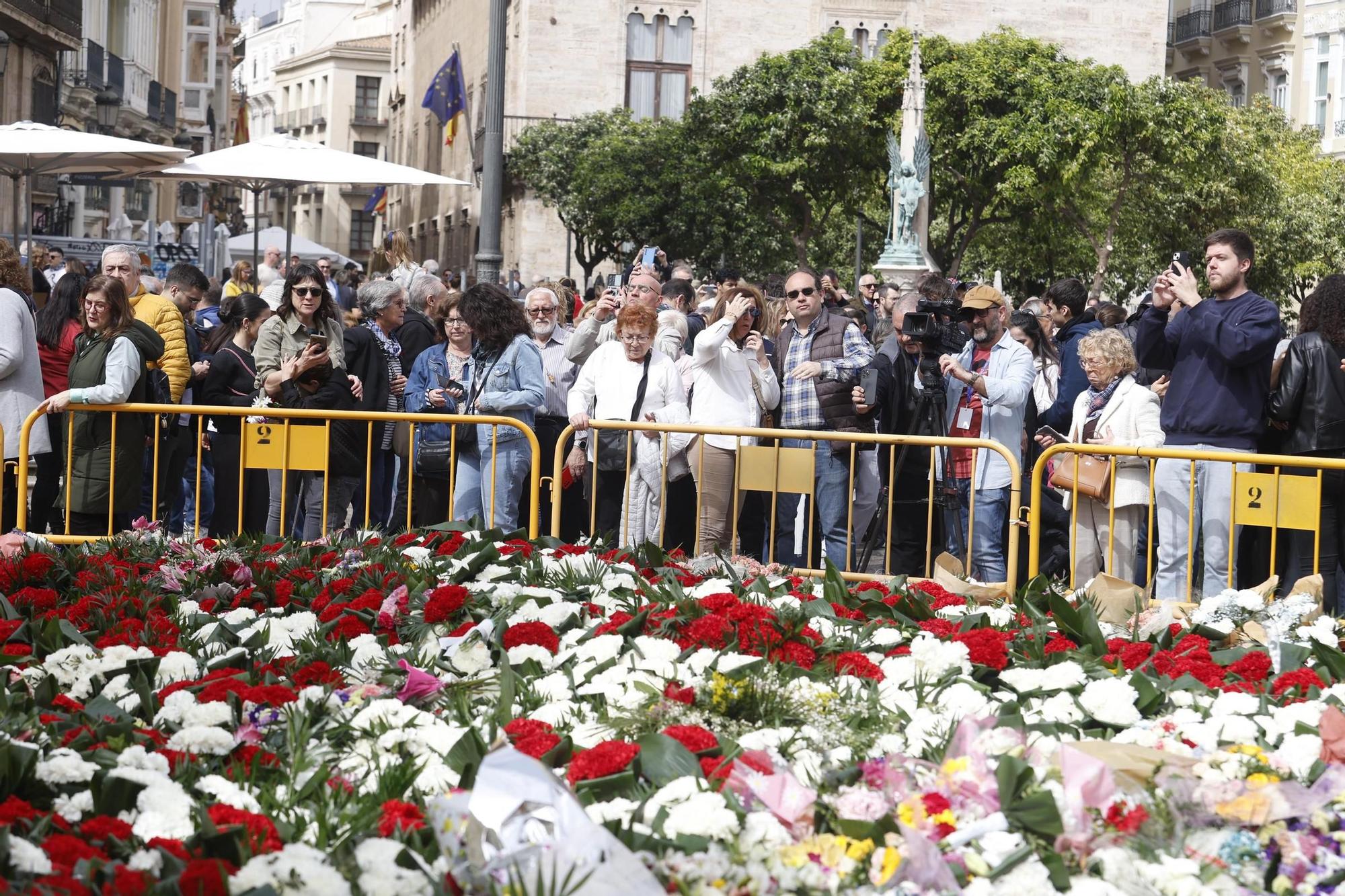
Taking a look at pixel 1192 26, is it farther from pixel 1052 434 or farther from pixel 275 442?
pixel 275 442

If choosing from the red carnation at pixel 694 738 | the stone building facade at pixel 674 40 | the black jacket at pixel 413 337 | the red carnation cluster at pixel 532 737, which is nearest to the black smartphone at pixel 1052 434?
the black jacket at pixel 413 337

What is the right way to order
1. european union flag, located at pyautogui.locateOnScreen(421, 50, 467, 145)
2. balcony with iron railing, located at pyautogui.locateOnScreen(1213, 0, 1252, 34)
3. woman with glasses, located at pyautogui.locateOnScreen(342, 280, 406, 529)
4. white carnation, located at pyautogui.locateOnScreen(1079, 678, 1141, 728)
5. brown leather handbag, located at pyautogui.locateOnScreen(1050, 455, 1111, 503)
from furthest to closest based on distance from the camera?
balcony with iron railing, located at pyautogui.locateOnScreen(1213, 0, 1252, 34) < european union flag, located at pyautogui.locateOnScreen(421, 50, 467, 145) < woman with glasses, located at pyautogui.locateOnScreen(342, 280, 406, 529) < brown leather handbag, located at pyautogui.locateOnScreen(1050, 455, 1111, 503) < white carnation, located at pyautogui.locateOnScreen(1079, 678, 1141, 728)

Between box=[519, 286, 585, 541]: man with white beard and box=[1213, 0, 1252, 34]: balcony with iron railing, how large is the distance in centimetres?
5009

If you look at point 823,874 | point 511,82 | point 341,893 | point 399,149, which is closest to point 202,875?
point 341,893

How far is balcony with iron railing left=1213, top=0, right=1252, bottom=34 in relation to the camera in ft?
181

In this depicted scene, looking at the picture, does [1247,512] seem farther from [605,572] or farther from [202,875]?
[202,875]

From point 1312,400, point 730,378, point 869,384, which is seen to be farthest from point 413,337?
point 1312,400

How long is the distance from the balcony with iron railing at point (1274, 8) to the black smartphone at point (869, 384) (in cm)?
4859

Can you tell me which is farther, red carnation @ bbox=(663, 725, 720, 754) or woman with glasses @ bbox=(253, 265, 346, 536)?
woman with glasses @ bbox=(253, 265, 346, 536)

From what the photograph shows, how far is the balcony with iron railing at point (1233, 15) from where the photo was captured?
55.2m

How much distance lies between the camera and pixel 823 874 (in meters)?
3.64

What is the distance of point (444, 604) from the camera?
572 centimetres

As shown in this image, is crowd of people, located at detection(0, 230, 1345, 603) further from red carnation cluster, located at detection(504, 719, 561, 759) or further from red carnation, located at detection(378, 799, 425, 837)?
red carnation, located at detection(378, 799, 425, 837)

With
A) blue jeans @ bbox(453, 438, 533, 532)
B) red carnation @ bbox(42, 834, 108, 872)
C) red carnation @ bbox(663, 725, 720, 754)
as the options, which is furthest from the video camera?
red carnation @ bbox(42, 834, 108, 872)
